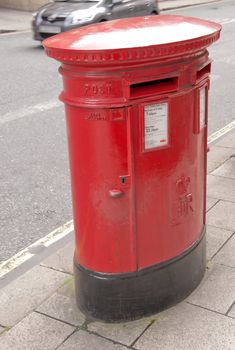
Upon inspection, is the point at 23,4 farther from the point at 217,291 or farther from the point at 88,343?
the point at 88,343

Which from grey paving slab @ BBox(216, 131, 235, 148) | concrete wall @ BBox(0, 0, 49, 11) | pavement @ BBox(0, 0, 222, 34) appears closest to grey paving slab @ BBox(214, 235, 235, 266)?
grey paving slab @ BBox(216, 131, 235, 148)

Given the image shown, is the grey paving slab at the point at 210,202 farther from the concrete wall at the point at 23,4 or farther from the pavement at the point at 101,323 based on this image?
the concrete wall at the point at 23,4

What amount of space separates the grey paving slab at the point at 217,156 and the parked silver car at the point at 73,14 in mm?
7333

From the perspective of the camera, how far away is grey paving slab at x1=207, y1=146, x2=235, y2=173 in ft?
16.4

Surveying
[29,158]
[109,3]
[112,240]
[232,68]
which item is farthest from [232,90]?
[112,240]

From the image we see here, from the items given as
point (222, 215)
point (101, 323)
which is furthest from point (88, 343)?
point (222, 215)

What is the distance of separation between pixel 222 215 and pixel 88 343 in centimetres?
170

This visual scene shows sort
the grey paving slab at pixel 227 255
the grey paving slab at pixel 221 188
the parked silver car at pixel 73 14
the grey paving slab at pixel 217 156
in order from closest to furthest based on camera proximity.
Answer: the grey paving slab at pixel 227 255, the grey paving slab at pixel 221 188, the grey paving slab at pixel 217 156, the parked silver car at pixel 73 14

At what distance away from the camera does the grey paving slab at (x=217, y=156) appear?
16.4ft

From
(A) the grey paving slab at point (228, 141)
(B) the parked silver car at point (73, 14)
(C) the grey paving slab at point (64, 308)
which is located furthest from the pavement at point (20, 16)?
(C) the grey paving slab at point (64, 308)

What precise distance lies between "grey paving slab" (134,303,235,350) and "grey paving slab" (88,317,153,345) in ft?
0.15

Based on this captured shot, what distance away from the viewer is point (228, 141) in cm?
575

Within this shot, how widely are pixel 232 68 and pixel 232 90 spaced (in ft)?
5.33

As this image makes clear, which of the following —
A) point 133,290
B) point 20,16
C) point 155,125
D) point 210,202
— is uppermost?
point 155,125
